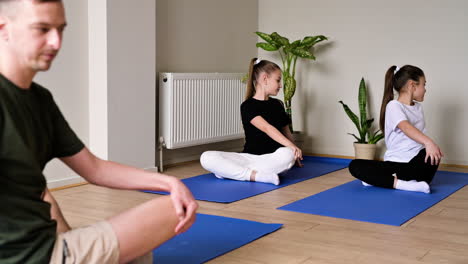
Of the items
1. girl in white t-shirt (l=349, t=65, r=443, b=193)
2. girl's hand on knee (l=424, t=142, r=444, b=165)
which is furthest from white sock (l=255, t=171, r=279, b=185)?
girl's hand on knee (l=424, t=142, r=444, b=165)

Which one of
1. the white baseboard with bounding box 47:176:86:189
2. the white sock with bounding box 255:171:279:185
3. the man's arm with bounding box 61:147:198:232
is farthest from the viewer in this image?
the white sock with bounding box 255:171:279:185

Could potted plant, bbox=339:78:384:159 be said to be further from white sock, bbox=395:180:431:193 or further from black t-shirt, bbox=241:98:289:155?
A: white sock, bbox=395:180:431:193

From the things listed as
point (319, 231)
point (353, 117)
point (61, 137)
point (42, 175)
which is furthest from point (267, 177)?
point (42, 175)

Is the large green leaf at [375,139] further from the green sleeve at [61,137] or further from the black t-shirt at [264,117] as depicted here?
the green sleeve at [61,137]

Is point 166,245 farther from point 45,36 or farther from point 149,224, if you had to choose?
point 45,36

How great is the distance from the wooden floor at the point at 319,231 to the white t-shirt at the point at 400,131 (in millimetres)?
389

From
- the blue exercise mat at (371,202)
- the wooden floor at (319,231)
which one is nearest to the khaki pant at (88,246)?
the wooden floor at (319,231)

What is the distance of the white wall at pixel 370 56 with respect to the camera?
459 cm

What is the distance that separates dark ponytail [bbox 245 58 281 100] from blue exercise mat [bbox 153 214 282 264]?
136 cm

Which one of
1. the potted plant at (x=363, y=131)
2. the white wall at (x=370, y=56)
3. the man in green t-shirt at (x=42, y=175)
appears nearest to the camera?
the man in green t-shirt at (x=42, y=175)

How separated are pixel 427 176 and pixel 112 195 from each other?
1894 millimetres

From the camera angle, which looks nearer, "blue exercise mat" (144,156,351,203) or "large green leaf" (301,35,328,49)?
"blue exercise mat" (144,156,351,203)

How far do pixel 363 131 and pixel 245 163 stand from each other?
1.38 metres

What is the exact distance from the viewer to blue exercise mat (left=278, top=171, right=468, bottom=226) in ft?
9.23
